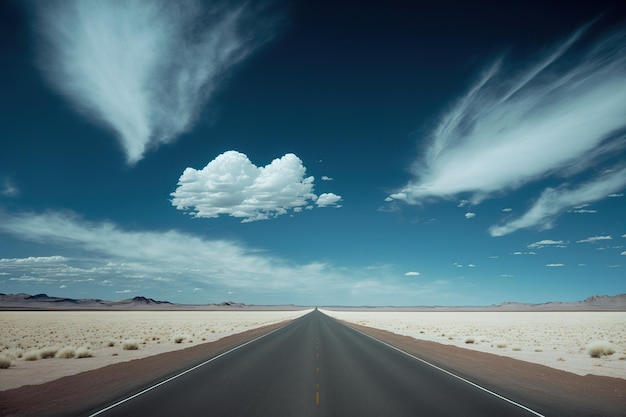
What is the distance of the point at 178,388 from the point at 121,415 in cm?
307

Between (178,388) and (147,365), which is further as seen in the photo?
(147,365)

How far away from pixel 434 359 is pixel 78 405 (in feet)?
51.6

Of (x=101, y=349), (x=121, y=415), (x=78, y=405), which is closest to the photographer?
(x=121, y=415)

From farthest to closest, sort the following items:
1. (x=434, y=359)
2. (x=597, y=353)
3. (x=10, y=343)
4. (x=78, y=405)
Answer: (x=10, y=343)
(x=597, y=353)
(x=434, y=359)
(x=78, y=405)

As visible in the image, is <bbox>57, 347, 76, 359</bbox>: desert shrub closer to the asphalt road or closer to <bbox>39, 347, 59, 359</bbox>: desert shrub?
<bbox>39, 347, 59, 359</bbox>: desert shrub

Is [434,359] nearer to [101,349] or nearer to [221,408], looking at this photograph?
[221,408]

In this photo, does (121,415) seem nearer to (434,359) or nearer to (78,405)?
(78,405)

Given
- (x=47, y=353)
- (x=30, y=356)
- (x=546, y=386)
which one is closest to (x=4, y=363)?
(x=30, y=356)

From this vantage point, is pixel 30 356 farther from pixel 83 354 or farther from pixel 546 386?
pixel 546 386

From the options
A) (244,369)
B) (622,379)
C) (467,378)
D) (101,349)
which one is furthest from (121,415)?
(101,349)

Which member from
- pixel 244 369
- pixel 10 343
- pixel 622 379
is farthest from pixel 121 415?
pixel 10 343

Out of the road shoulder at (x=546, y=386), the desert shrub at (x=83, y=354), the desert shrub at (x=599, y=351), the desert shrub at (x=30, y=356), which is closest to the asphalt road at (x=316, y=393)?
the road shoulder at (x=546, y=386)

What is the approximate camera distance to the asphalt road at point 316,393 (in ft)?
30.7

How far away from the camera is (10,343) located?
2839 centimetres
